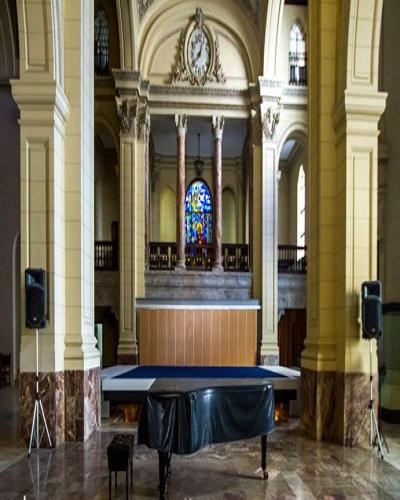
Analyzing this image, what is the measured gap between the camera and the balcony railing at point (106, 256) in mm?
12344

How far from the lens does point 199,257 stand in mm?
13062

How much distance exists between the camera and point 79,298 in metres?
6.29

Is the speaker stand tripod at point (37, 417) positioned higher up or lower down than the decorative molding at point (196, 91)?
lower down

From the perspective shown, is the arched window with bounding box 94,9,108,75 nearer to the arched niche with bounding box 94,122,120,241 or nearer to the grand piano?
the arched niche with bounding box 94,122,120,241

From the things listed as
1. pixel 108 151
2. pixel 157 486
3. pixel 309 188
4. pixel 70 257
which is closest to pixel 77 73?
pixel 70 257

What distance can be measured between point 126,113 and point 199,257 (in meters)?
4.32

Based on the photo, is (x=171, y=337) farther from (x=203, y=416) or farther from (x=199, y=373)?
(x=203, y=416)

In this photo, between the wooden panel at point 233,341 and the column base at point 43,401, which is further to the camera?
the wooden panel at point 233,341

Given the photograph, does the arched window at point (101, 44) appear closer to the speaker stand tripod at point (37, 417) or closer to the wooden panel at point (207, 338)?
the wooden panel at point (207, 338)

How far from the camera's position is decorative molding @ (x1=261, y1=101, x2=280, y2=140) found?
1212cm

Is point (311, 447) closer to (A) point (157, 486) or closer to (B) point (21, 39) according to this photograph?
(A) point (157, 486)

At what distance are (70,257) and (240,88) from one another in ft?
26.5

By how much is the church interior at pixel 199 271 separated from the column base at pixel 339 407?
1.0 inches

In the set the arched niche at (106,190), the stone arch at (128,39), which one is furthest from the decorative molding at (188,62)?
the arched niche at (106,190)
